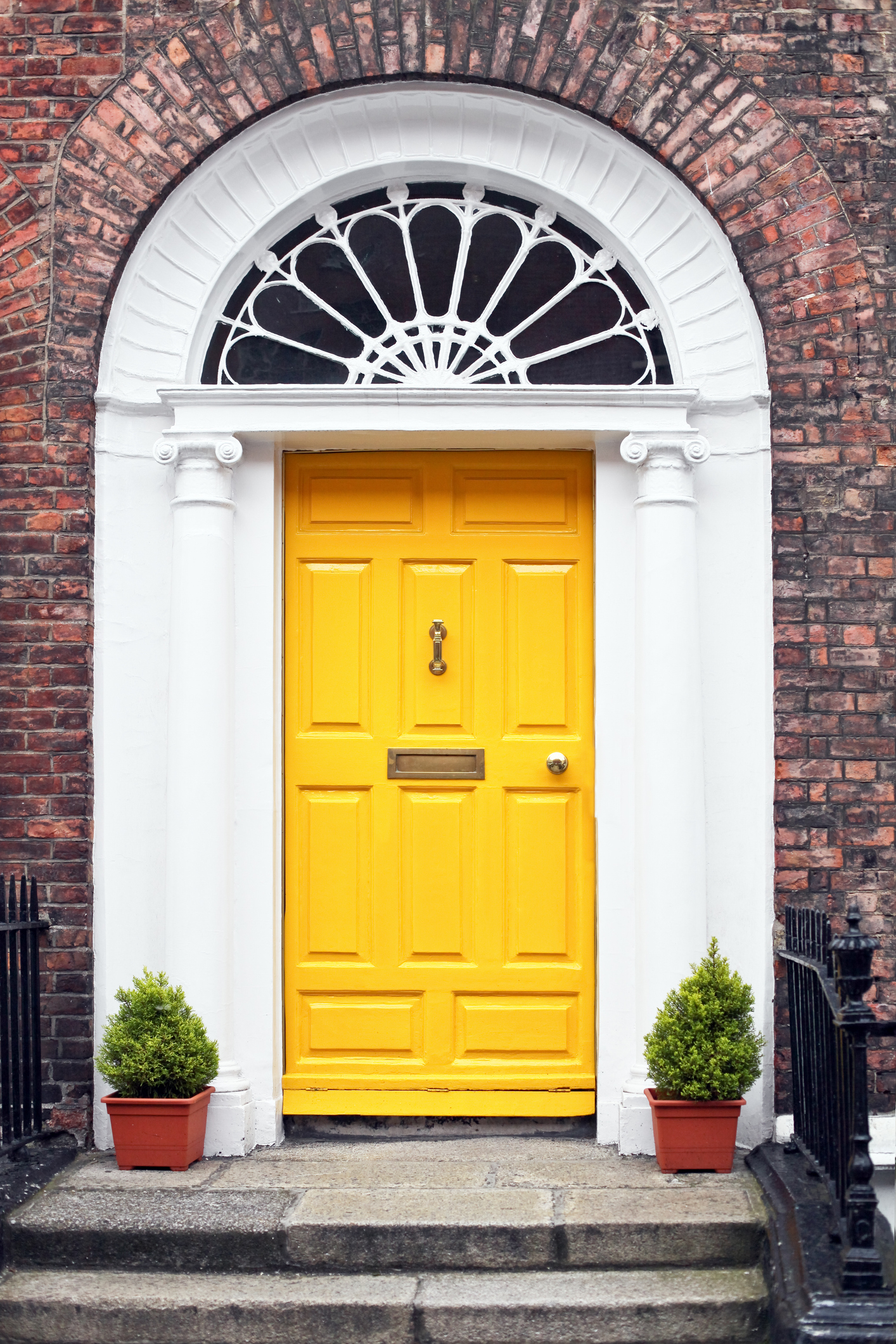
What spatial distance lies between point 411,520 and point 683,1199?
257 cm

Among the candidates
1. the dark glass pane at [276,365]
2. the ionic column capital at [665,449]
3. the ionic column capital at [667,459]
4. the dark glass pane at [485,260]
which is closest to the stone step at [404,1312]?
the ionic column capital at [667,459]

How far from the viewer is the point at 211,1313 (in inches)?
140

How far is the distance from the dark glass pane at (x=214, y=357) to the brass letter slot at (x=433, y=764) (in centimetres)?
158

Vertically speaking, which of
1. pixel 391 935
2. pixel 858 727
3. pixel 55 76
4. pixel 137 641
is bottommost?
pixel 391 935

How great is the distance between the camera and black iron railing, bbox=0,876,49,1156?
4133 mm

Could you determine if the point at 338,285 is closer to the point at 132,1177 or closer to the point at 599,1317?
the point at 132,1177

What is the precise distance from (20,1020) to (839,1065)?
2836mm

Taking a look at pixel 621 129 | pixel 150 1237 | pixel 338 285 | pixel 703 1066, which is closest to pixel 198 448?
pixel 338 285

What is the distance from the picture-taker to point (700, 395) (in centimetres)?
465

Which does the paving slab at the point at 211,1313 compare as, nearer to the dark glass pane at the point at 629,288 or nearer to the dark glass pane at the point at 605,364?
the dark glass pane at the point at 605,364

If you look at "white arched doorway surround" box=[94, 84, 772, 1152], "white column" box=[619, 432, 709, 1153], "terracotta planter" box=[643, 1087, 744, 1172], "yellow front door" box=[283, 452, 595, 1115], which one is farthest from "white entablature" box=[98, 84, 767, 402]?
"terracotta planter" box=[643, 1087, 744, 1172]

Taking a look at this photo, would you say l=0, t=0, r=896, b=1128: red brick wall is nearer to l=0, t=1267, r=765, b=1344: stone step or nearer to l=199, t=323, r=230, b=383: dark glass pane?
l=199, t=323, r=230, b=383: dark glass pane

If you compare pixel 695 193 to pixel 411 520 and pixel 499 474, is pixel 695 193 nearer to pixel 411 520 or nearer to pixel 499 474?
pixel 499 474

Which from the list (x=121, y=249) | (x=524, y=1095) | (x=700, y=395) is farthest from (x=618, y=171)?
(x=524, y=1095)
